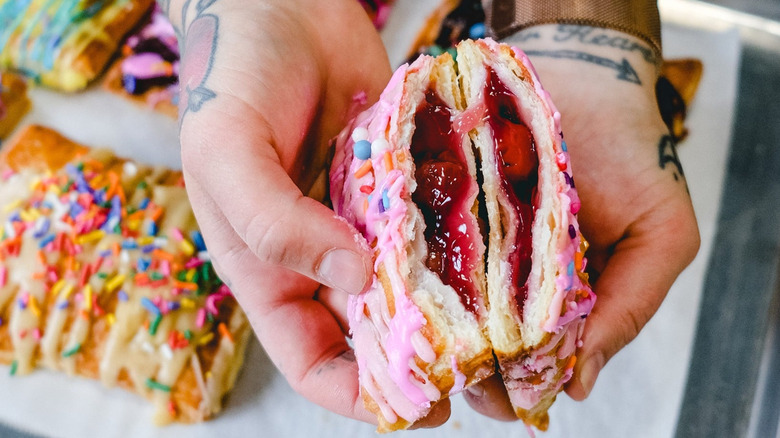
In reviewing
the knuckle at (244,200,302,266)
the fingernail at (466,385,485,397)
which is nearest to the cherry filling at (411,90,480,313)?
the knuckle at (244,200,302,266)

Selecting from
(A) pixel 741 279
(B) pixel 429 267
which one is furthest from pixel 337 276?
(A) pixel 741 279

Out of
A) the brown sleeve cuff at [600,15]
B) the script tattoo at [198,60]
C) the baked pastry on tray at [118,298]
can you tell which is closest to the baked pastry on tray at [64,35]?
the baked pastry on tray at [118,298]

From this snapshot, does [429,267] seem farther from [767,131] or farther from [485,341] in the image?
[767,131]

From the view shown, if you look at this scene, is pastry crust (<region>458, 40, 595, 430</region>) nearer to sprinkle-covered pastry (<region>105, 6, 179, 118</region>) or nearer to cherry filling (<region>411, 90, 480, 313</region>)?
cherry filling (<region>411, 90, 480, 313</region>)

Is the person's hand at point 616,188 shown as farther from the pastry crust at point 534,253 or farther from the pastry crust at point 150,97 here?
the pastry crust at point 150,97

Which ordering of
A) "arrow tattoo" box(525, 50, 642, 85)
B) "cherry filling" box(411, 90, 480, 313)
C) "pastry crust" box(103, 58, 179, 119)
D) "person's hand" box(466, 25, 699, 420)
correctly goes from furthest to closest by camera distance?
"pastry crust" box(103, 58, 179, 119)
"arrow tattoo" box(525, 50, 642, 85)
"person's hand" box(466, 25, 699, 420)
"cherry filling" box(411, 90, 480, 313)
